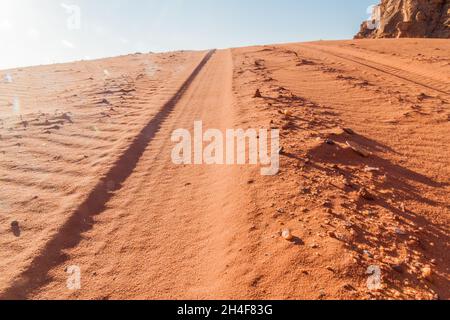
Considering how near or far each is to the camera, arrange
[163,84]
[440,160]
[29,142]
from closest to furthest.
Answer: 1. [440,160]
2. [29,142]
3. [163,84]

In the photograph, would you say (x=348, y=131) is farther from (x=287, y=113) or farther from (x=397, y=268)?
(x=397, y=268)

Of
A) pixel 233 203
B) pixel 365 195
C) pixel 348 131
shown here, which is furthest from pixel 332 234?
pixel 348 131

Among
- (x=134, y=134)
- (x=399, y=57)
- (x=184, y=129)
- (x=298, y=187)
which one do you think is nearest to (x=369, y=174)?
(x=298, y=187)

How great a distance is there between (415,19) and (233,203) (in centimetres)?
2443

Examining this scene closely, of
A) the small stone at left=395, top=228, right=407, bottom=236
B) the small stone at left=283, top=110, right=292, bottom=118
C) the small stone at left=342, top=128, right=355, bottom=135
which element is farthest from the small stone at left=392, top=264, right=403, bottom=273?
the small stone at left=283, top=110, right=292, bottom=118

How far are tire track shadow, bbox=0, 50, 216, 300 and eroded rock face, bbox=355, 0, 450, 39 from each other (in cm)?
2233

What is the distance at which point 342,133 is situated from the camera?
16.3ft

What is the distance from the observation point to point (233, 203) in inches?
137

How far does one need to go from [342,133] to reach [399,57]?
9.47m

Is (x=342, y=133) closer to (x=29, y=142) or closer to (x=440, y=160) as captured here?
(x=440, y=160)

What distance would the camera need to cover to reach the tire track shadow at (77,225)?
254 centimetres

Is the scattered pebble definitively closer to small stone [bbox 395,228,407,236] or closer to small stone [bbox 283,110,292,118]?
small stone [bbox 395,228,407,236]

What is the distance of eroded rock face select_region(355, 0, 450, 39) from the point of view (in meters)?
20.9

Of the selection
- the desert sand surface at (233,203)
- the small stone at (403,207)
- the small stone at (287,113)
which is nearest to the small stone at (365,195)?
the desert sand surface at (233,203)
